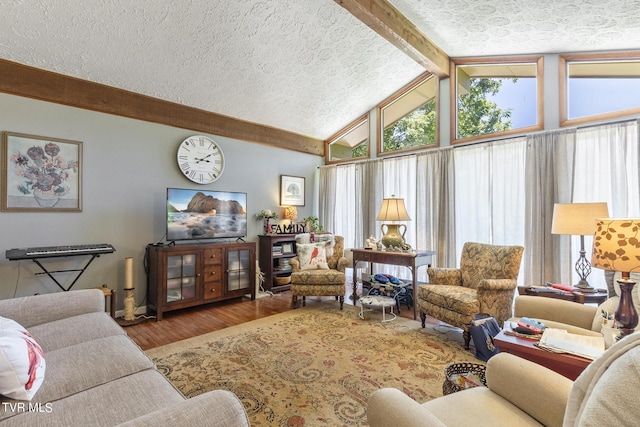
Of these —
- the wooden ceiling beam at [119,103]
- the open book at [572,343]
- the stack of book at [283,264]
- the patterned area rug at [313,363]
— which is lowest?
the patterned area rug at [313,363]

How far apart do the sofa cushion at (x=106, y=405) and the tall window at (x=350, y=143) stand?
4.69m

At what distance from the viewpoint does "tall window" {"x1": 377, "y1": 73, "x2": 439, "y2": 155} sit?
451 cm

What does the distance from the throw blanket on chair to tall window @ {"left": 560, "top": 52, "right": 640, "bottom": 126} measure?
3601 millimetres

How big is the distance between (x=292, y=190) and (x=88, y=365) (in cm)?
429

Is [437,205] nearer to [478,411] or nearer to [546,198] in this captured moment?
[546,198]

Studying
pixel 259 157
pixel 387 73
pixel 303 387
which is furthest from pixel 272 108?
pixel 303 387

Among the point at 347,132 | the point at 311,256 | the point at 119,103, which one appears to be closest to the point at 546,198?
the point at 311,256

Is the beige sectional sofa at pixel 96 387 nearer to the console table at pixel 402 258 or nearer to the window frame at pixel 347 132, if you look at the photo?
the console table at pixel 402 258

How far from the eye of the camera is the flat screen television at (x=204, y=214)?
3727 millimetres

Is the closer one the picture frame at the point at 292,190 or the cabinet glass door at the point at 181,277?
the cabinet glass door at the point at 181,277

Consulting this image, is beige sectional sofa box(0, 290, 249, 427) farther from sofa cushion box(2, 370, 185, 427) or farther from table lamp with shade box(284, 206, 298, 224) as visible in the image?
table lamp with shade box(284, 206, 298, 224)

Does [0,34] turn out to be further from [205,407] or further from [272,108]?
[205,407]

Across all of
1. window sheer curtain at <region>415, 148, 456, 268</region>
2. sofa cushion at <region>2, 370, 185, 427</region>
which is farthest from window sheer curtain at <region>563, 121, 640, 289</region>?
sofa cushion at <region>2, 370, 185, 427</region>

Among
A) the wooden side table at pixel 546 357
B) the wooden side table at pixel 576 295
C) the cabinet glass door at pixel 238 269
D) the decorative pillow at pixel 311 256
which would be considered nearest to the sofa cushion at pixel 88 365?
the wooden side table at pixel 546 357
